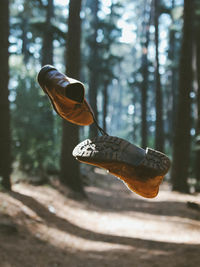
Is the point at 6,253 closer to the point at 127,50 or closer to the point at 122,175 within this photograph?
the point at 122,175

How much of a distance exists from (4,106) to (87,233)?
388cm

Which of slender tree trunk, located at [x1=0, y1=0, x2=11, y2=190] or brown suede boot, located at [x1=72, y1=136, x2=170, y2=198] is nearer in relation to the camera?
brown suede boot, located at [x1=72, y1=136, x2=170, y2=198]

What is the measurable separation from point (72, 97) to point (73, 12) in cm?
904

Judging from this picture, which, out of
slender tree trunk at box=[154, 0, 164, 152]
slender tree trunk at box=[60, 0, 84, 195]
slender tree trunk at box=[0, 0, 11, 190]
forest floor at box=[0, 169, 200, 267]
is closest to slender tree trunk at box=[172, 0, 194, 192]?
forest floor at box=[0, 169, 200, 267]

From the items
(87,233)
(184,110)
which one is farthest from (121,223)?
(184,110)

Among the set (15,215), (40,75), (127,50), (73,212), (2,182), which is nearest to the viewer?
(40,75)

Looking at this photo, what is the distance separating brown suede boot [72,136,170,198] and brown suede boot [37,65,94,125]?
19cm

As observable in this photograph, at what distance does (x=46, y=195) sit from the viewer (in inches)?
392

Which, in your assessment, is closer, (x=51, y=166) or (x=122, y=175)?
(x=122, y=175)

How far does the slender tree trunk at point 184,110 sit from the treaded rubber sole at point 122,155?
12.5 m

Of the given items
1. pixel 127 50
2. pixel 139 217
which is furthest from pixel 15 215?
pixel 127 50

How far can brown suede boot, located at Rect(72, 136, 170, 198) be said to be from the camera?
147 centimetres

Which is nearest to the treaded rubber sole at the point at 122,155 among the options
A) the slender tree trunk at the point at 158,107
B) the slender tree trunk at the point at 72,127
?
the slender tree trunk at the point at 72,127

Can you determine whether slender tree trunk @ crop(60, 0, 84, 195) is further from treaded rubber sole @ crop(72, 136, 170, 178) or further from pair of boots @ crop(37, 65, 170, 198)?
treaded rubber sole @ crop(72, 136, 170, 178)
